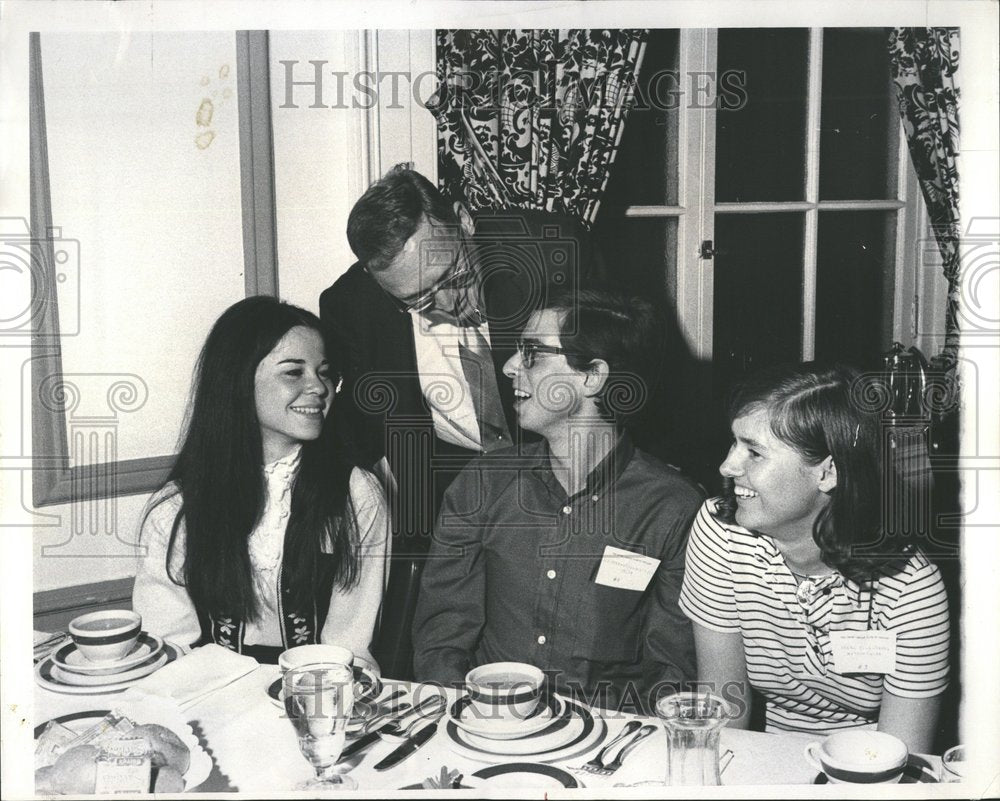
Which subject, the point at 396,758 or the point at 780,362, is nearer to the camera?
the point at 396,758

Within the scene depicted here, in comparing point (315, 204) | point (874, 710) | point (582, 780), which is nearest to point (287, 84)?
point (315, 204)

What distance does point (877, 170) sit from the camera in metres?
1.25

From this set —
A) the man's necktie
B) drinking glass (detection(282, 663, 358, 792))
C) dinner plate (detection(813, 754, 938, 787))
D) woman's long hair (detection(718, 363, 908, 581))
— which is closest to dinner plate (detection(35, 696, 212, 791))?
drinking glass (detection(282, 663, 358, 792))

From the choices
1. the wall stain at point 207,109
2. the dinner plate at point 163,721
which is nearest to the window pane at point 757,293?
the wall stain at point 207,109

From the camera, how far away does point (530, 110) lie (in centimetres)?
122

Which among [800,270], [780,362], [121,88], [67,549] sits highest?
[121,88]

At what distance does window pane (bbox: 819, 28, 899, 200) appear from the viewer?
124 centimetres

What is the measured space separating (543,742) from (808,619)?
387 mm

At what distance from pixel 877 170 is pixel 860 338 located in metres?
0.22

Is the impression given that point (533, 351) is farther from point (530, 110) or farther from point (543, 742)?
point (543, 742)

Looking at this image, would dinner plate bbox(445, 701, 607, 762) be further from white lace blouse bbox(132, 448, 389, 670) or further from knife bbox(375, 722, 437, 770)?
white lace blouse bbox(132, 448, 389, 670)

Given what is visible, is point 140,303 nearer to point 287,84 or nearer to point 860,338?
point 287,84

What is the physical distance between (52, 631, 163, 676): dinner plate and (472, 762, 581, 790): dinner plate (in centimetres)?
46

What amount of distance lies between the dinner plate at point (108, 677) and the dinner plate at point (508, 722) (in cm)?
38
